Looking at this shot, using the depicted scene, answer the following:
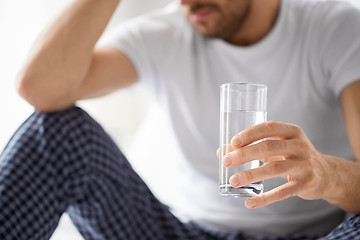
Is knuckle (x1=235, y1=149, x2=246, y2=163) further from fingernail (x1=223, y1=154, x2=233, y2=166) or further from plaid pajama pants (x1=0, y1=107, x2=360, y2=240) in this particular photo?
plaid pajama pants (x1=0, y1=107, x2=360, y2=240)

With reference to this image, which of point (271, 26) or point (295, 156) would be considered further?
point (271, 26)

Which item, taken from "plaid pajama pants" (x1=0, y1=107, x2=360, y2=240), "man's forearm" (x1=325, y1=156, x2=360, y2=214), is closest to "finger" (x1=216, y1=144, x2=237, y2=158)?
"man's forearm" (x1=325, y1=156, x2=360, y2=214)

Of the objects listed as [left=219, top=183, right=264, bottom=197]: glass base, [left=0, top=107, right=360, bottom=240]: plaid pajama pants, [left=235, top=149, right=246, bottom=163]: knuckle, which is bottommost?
[left=0, top=107, right=360, bottom=240]: plaid pajama pants

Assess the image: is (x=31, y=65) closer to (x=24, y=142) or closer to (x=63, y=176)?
(x=24, y=142)

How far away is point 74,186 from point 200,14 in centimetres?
72

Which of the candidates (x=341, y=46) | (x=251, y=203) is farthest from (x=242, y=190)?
(x=341, y=46)

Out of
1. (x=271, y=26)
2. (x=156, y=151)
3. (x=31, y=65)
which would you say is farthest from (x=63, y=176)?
(x=271, y=26)

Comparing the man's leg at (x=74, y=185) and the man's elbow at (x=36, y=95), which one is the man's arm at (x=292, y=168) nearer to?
the man's leg at (x=74, y=185)

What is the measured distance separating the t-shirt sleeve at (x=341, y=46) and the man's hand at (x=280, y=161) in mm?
442

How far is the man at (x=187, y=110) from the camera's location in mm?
1309

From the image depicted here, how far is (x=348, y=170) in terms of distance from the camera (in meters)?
1.15

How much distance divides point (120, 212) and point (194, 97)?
1.62 feet

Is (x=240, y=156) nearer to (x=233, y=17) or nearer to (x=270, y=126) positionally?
(x=270, y=126)

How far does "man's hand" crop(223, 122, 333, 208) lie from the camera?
3.05ft
